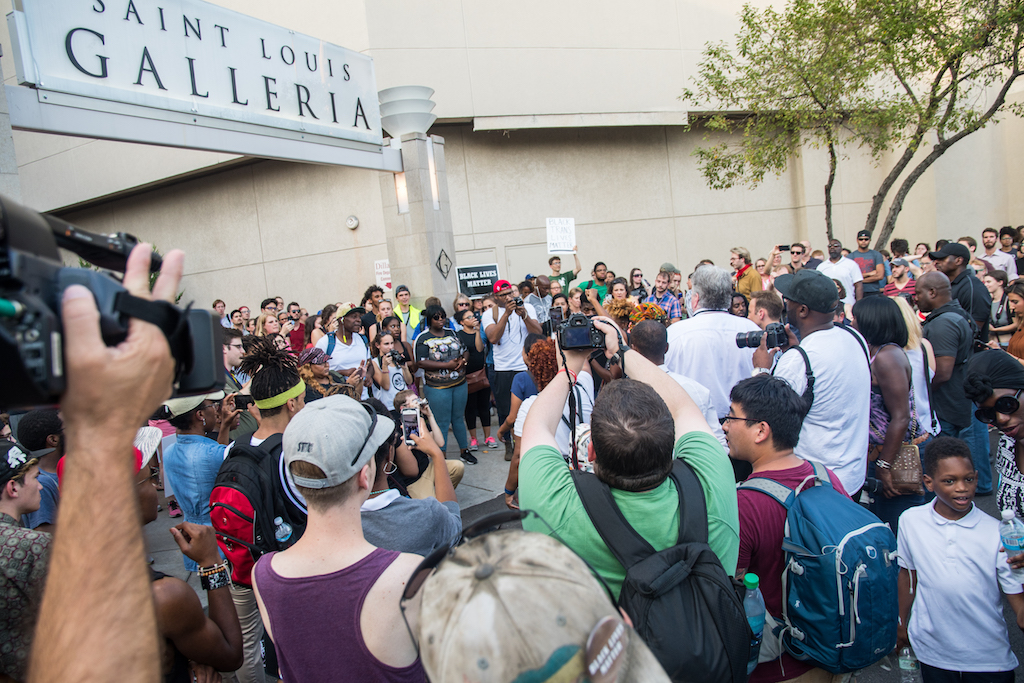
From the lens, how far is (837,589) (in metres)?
2.13

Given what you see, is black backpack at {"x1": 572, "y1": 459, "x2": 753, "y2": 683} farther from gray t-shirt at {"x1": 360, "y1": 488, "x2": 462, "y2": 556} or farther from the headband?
the headband

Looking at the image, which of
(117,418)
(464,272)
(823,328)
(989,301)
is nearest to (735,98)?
(464,272)

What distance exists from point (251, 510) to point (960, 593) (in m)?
3.05

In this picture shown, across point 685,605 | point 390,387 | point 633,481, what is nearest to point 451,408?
point 390,387

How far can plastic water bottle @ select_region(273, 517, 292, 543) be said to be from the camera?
2791 millimetres

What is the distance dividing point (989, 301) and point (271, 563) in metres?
8.04

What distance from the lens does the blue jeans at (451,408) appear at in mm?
7293

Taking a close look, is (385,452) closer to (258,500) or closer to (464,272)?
(258,500)

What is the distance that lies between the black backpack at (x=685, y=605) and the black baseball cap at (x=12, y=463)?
236 centimetres

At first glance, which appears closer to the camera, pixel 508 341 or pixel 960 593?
pixel 960 593

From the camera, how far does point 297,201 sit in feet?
51.4

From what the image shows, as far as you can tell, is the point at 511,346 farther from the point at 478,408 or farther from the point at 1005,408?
the point at 1005,408

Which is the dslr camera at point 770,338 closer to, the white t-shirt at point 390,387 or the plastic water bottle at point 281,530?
the plastic water bottle at point 281,530

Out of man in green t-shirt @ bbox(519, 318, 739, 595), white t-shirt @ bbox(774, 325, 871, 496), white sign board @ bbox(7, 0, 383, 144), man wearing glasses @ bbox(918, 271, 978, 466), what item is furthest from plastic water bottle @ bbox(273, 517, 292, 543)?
white sign board @ bbox(7, 0, 383, 144)
